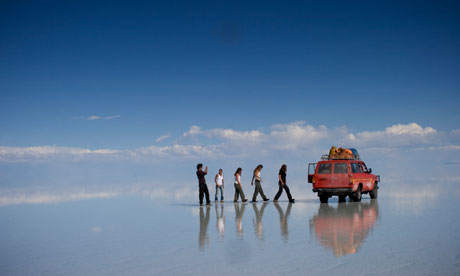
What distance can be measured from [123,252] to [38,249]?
2436mm

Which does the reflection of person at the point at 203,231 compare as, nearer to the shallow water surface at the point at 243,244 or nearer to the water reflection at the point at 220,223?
the shallow water surface at the point at 243,244

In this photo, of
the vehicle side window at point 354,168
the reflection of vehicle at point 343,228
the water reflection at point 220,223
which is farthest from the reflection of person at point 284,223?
the vehicle side window at point 354,168

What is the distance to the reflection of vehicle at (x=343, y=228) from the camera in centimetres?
1013

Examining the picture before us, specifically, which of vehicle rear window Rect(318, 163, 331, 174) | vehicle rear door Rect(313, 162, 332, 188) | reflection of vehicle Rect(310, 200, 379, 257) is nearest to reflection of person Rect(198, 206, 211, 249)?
reflection of vehicle Rect(310, 200, 379, 257)

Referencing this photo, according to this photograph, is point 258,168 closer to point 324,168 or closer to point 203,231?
point 324,168

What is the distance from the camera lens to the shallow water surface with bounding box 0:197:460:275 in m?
8.41

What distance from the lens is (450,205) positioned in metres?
18.9

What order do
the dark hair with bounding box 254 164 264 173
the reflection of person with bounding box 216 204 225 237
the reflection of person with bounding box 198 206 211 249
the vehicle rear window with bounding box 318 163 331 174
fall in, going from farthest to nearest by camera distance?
the dark hair with bounding box 254 164 264 173
the vehicle rear window with bounding box 318 163 331 174
the reflection of person with bounding box 216 204 225 237
the reflection of person with bounding box 198 206 211 249

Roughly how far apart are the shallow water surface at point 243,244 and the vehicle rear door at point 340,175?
12.7 feet

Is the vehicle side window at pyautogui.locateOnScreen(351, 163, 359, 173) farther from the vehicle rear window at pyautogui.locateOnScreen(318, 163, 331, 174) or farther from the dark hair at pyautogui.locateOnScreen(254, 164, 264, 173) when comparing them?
the dark hair at pyautogui.locateOnScreen(254, 164, 264, 173)

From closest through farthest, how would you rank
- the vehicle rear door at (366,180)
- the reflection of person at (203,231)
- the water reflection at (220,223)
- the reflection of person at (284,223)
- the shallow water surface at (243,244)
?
the shallow water surface at (243,244) → the reflection of person at (203,231) → the reflection of person at (284,223) → the water reflection at (220,223) → the vehicle rear door at (366,180)

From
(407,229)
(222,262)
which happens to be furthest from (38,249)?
(407,229)

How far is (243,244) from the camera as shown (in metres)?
10.7

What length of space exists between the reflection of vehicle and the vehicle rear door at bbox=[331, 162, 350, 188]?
10.5 ft
